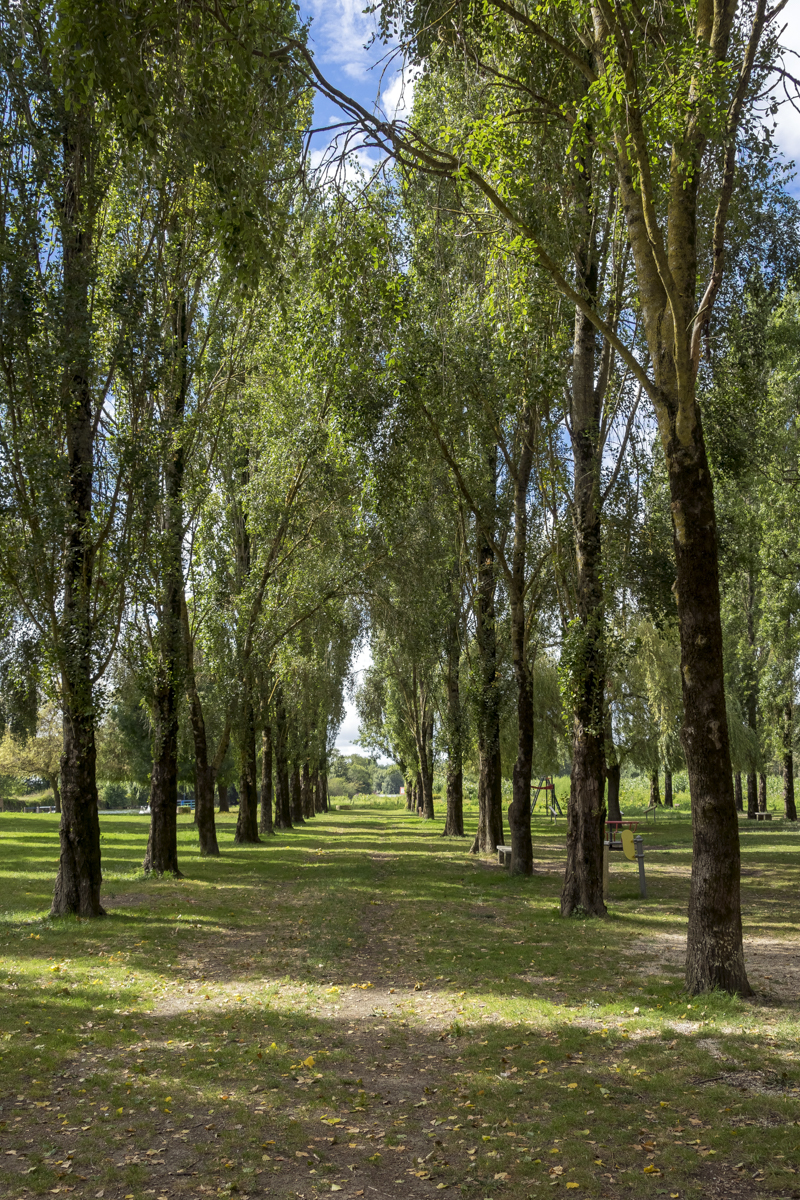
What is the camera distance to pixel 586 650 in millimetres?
11328

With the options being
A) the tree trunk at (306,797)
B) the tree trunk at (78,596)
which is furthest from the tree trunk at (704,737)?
the tree trunk at (306,797)

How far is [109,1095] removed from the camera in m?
5.37

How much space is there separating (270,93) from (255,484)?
46.3 ft

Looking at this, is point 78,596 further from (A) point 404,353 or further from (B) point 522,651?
(B) point 522,651

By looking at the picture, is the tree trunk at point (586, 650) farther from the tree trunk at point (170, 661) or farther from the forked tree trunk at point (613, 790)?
the forked tree trunk at point (613, 790)

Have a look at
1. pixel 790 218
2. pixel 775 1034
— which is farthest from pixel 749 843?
pixel 775 1034

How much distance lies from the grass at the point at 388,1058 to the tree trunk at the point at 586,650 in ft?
2.30

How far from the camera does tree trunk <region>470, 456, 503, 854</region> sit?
62.3 ft

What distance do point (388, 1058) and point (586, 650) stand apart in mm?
6317

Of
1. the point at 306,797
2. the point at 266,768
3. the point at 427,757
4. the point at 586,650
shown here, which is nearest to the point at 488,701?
the point at 586,650

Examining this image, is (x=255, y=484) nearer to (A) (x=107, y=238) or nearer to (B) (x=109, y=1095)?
(A) (x=107, y=238)

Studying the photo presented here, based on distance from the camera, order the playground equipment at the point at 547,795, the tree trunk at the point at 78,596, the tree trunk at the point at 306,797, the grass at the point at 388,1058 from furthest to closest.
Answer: the tree trunk at the point at 306,797, the playground equipment at the point at 547,795, the tree trunk at the point at 78,596, the grass at the point at 388,1058

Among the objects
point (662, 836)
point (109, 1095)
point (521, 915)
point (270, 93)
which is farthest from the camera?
point (662, 836)

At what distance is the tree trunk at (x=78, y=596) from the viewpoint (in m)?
11.3
